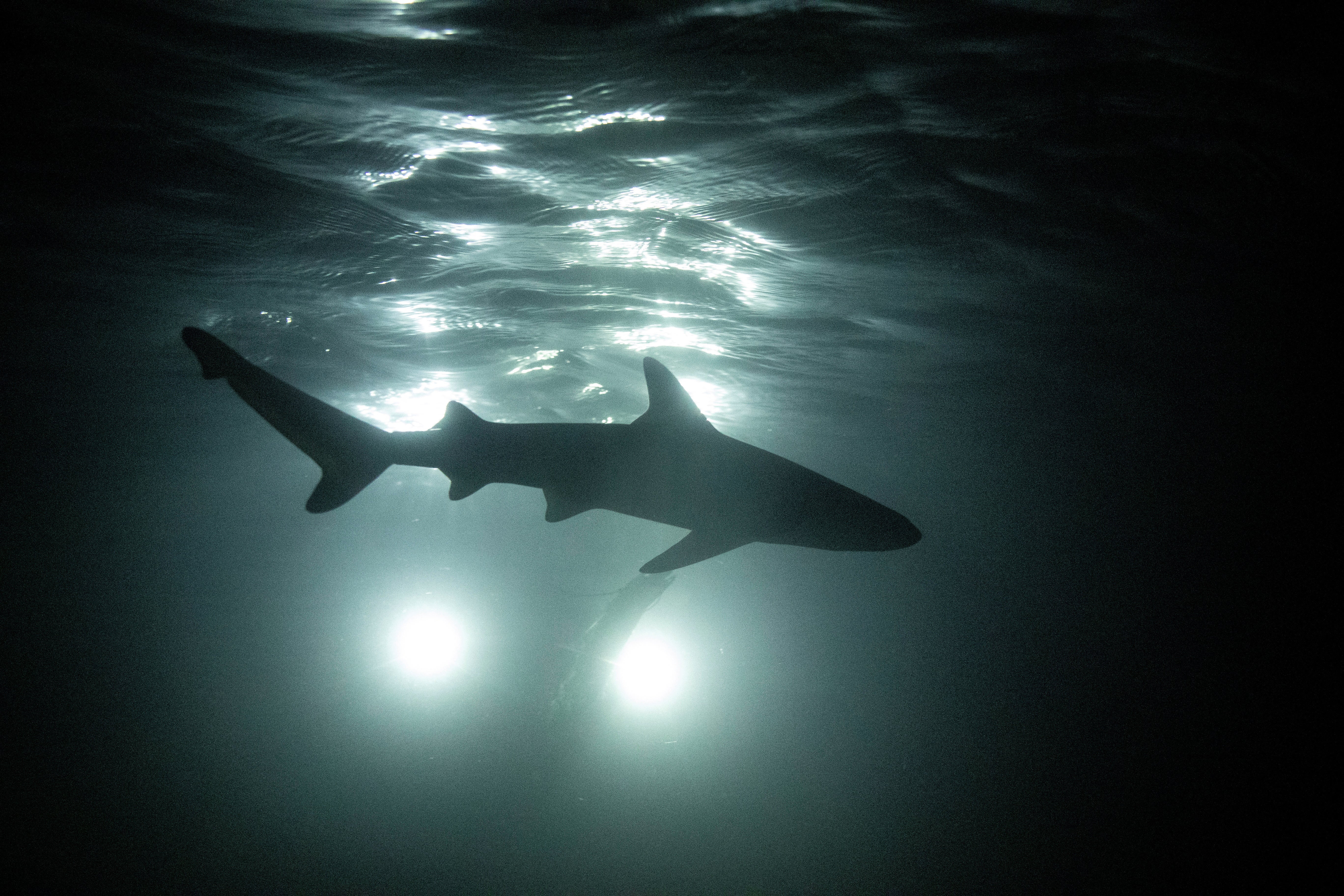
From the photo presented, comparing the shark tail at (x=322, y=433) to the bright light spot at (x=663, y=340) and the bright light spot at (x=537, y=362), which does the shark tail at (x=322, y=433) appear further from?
the bright light spot at (x=537, y=362)

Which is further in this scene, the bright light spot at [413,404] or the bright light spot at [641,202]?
the bright light spot at [413,404]

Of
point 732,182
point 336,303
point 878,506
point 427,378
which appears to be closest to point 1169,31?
point 732,182

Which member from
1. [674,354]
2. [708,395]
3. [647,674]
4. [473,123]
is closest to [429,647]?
[647,674]

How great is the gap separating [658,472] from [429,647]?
26.4 m

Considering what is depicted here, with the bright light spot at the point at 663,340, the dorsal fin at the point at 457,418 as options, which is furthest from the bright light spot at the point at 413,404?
the dorsal fin at the point at 457,418

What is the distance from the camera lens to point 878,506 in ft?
13.8

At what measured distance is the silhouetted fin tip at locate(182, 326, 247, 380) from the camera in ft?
14.7

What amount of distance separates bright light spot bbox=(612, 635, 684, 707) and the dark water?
3.56 feet

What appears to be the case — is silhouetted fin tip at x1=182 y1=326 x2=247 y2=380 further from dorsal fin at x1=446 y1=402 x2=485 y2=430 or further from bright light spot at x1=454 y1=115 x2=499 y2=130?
bright light spot at x1=454 y1=115 x2=499 y2=130

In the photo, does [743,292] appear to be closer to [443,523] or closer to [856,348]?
[856,348]

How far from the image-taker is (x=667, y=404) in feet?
14.6

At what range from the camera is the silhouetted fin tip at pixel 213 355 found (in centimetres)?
447

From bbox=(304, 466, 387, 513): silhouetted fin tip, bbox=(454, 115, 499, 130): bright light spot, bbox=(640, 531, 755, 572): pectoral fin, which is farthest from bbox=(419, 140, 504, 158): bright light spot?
bbox=(640, 531, 755, 572): pectoral fin

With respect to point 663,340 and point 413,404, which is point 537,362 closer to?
point 663,340
